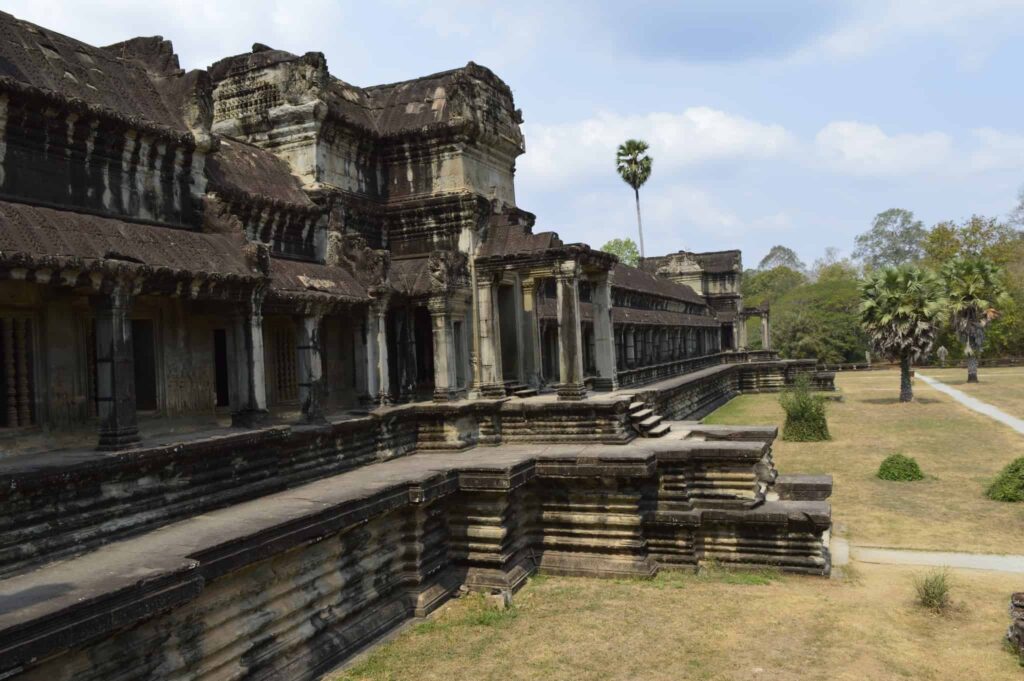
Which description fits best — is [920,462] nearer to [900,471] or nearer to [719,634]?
[900,471]

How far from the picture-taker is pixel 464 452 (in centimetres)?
1265

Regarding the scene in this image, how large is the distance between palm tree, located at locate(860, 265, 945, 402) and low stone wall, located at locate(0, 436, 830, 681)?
24069 millimetres

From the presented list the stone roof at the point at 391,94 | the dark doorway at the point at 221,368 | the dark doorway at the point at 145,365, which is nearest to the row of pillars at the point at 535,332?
the stone roof at the point at 391,94

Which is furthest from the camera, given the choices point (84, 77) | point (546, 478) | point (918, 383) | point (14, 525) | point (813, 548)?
point (918, 383)

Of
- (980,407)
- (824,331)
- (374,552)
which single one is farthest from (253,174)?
(824,331)

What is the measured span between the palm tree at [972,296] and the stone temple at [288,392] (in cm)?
3380

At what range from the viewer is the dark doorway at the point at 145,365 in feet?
31.9

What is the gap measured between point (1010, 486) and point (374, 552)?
1213 centimetres

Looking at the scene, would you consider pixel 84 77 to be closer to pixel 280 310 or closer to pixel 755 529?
pixel 280 310

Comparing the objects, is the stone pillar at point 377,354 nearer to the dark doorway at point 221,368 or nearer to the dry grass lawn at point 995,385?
the dark doorway at point 221,368

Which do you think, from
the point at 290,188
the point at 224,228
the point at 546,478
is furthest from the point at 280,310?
the point at 546,478

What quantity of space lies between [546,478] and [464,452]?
2.18 meters

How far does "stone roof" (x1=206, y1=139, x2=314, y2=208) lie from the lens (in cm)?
1100

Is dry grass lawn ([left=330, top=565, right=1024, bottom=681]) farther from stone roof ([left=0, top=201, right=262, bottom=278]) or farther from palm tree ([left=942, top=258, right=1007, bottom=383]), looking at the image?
palm tree ([left=942, top=258, right=1007, bottom=383])
